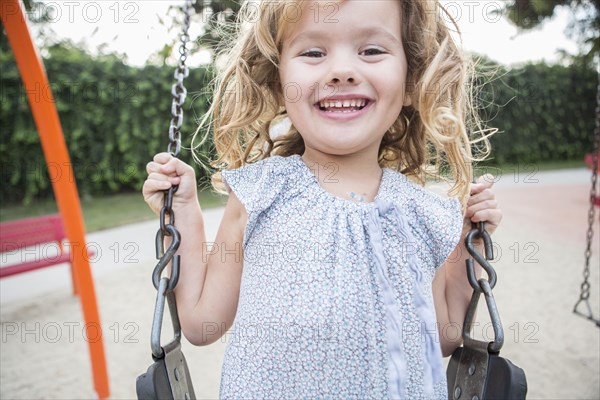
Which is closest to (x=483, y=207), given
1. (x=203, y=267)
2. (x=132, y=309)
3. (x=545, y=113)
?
(x=203, y=267)

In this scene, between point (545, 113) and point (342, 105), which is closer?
point (342, 105)

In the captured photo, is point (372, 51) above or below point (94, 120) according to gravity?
above

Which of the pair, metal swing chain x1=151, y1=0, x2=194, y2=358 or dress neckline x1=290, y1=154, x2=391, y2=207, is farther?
dress neckline x1=290, y1=154, x2=391, y2=207

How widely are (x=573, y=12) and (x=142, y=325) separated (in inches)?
554

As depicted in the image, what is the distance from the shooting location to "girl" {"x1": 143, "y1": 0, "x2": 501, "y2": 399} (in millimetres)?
1081

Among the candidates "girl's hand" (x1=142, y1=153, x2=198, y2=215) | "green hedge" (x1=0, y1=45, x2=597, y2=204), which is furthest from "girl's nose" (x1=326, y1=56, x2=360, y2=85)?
"green hedge" (x1=0, y1=45, x2=597, y2=204)

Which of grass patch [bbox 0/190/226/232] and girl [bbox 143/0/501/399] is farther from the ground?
girl [bbox 143/0/501/399]

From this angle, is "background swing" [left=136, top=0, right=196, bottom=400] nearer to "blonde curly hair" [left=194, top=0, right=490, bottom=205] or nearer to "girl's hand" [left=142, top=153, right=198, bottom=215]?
"girl's hand" [left=142, top=153, right=198, bottom=215]

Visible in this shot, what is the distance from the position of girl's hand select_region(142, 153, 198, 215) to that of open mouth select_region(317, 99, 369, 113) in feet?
1.16

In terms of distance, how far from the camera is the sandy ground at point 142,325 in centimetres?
262

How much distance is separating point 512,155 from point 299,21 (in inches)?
501

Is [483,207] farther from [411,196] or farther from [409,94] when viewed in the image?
[409,94]

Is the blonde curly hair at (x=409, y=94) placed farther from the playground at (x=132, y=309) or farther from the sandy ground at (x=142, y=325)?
the sandy ground at (x=142, y=325)

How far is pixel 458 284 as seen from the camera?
1.33m
